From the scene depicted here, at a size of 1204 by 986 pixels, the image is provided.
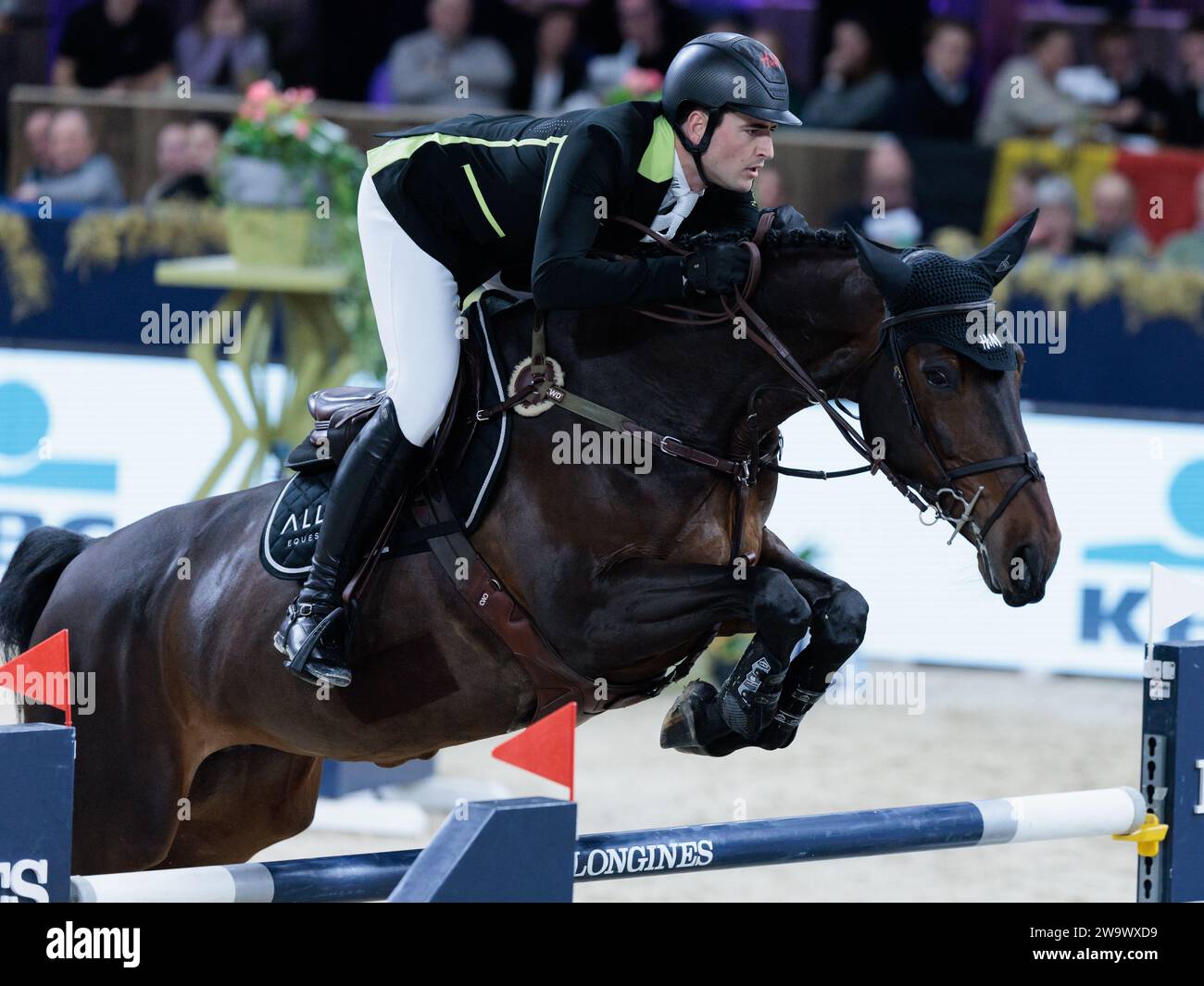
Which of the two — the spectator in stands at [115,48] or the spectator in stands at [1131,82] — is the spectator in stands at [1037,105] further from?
the spectator in stands at [115,48]

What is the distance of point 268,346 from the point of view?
7922 mm

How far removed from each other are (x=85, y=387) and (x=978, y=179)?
478cm

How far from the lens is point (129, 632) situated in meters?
4.13

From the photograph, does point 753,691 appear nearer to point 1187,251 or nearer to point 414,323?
point 414,323

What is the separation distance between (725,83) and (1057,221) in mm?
6145

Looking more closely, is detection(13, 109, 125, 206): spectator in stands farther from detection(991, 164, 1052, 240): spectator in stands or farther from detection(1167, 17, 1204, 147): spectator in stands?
detection(1167, 17, 1204, 147): spectator in stands

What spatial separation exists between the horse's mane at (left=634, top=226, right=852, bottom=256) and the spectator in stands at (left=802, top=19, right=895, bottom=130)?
6.97 metres

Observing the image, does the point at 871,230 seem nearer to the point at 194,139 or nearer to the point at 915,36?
the point at 915,36

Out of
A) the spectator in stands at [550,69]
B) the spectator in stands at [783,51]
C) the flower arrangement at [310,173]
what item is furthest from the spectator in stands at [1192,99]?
the flower arrangement at [310,173]

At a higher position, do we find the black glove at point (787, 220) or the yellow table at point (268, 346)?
the black glove at point (787, 220)

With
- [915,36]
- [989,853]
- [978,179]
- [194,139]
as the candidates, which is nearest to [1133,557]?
[989,853]

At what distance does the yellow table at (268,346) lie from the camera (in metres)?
7.61

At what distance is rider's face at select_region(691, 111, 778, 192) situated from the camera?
3273mm

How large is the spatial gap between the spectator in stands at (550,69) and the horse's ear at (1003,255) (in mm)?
7385
